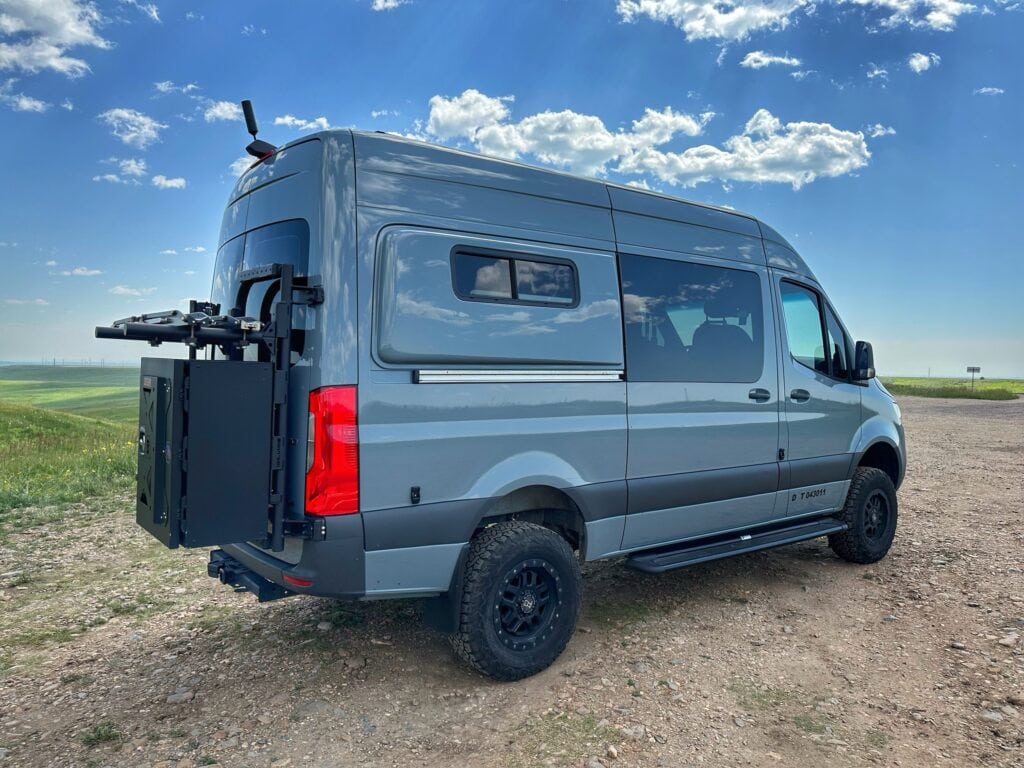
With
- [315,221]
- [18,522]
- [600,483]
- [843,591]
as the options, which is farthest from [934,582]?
[18,522]

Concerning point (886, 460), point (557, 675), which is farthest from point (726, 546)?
point (886, 460)

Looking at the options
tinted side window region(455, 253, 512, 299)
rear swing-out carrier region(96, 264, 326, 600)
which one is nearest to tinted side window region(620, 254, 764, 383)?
tinted side window region(455, 253, 512, 299)

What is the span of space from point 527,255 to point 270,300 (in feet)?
4.70

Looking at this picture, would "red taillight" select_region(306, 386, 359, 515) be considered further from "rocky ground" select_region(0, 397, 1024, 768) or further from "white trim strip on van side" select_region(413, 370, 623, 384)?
"rocky ground" select_region(0, 397, 1024, 768)

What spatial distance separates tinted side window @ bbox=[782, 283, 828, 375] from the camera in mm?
5574

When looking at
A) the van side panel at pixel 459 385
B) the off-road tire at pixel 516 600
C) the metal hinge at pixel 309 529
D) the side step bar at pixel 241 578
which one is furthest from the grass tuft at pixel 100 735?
the off-road tire at pixel 516 600

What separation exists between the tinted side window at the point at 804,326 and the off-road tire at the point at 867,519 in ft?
3.78

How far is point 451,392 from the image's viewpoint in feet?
11.7

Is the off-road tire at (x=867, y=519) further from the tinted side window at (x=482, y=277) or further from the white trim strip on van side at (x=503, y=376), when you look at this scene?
the tinted side window at (x=482, y=277)

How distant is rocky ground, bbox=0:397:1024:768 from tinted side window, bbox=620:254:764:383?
1.70 m

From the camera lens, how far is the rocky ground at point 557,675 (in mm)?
3193

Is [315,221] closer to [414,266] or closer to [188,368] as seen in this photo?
[414,266]

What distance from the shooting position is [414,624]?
455 cm

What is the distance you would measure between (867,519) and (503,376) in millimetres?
4261
